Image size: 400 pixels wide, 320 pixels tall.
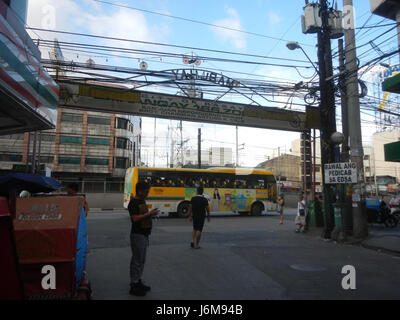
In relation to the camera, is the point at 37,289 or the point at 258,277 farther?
the point at 258,277

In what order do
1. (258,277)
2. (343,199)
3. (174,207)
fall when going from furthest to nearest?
(174,207), (343,199), (258,277)

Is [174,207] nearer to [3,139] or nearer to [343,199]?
[343,199]

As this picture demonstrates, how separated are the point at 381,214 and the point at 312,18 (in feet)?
32.8

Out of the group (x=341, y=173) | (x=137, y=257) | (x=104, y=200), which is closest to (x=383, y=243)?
(x=341, y=173)

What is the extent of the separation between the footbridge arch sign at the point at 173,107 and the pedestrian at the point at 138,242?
28.0 feet

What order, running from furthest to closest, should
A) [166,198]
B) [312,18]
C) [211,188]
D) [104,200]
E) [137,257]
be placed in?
1. [104,200]
2. [211,188]
3. [166,198]
4. [312,18]
5. [137,257]

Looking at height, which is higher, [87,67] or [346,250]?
[87,67]

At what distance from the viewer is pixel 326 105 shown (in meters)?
10.9

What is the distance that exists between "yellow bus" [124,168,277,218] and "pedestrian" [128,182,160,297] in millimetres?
12575

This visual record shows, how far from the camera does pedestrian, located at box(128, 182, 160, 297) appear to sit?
447cm

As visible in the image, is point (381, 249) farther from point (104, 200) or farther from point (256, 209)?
point (104, 200)
